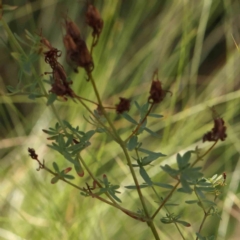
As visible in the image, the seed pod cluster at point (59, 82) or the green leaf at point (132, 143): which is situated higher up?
the seed pod cluster at point (59, 82)

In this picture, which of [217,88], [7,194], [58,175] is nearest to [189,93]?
[217,88]

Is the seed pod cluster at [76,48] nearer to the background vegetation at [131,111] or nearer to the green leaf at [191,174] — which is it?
the green leaf at [191,174]

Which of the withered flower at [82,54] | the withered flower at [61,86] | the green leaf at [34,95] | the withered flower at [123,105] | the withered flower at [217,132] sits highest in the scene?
the green leaf at [34,95]

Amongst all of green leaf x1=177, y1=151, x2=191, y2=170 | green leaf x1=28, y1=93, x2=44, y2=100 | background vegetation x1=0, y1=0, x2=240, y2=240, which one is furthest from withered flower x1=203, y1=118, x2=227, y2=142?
background vegetation x1=0, y1=0, x2=240, y2=240

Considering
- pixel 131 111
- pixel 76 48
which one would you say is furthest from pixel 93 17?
pixel 131 111

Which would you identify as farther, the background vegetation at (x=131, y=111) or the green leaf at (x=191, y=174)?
the background vegetation at (x=131, y=111)

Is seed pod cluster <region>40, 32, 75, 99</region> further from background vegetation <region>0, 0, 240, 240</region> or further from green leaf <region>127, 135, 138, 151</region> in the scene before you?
background vegetation <region>0, 0, 240, 240</region>

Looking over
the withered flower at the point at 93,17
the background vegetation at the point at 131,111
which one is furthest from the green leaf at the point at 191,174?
the background vegetation at the point at 131,111

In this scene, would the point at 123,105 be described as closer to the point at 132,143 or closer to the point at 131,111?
the point at 132,143

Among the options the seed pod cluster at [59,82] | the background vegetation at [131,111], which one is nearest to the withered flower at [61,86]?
the seed pod cluster at [59,82]
